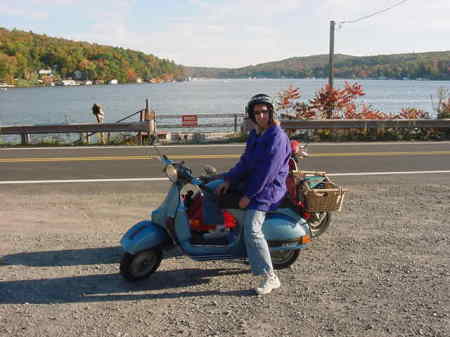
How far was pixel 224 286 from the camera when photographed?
478 centimetres

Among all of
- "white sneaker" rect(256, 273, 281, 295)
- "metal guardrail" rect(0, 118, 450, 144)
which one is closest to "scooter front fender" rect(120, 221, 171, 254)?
"white sneaker" rect(256, 273, 281, 295)

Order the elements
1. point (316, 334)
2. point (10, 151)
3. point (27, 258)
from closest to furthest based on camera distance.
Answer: point (316, 334), point (27, 258), point (10, 151)

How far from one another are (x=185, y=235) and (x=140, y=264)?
1.72ft

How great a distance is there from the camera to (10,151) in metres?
15.0

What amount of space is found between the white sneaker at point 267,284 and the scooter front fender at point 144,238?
1008mm

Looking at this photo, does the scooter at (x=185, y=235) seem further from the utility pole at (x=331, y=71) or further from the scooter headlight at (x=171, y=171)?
the utility pole at (x=331, y=71)

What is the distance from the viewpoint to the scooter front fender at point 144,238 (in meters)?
4.66

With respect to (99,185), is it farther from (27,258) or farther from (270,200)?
(270,200)

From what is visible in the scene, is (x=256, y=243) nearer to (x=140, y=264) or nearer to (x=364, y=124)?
(x=140, y=264)

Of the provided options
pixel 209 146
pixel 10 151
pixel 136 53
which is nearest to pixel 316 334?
pixel 209 146

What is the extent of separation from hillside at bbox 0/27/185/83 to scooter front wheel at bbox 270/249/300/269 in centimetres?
14971

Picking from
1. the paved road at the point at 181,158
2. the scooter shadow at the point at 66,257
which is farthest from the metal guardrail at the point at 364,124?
the scooter shadow at the point at 66,257

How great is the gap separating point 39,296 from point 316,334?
8.26 feet

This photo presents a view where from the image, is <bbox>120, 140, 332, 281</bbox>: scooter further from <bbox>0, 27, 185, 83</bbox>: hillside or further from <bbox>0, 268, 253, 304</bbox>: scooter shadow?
<bbox>0, 27, 185, 83</bbox>: hillside
